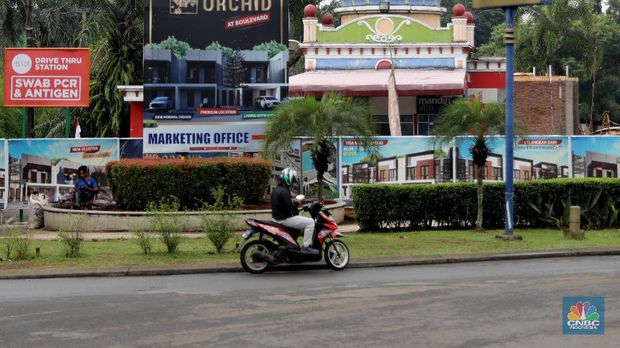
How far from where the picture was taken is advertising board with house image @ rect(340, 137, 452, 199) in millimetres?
25859

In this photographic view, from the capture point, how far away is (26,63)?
26.6 metres

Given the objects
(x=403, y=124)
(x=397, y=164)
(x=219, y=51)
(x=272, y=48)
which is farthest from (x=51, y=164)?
(x=403, y=124)

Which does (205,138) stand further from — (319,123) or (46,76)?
(319,123)

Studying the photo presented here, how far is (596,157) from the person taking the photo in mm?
26047

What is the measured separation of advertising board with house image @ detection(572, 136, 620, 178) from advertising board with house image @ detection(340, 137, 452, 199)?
3.61m

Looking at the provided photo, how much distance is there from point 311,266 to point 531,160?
1238cm

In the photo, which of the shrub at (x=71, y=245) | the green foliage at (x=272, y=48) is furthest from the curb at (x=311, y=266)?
the green foliage at (x=272, y=48)

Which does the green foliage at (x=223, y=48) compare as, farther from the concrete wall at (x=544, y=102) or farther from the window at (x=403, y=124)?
the concrete wall at (x=544, y=102)

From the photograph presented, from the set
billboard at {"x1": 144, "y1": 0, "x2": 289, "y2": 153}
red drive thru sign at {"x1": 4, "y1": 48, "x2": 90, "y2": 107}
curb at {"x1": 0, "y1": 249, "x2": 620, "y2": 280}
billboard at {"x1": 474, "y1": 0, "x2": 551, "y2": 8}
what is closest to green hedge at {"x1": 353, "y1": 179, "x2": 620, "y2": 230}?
billboard at {"x1": 474, "y1": 0, "x2": 551, "y2": 8}

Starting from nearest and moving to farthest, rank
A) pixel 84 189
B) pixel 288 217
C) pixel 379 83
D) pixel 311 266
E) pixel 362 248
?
pixel 288 217 < pixel 311 266 < pixel 362 248 < pixel 84 189 < pixel 379 83

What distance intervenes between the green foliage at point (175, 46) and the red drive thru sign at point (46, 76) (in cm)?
240

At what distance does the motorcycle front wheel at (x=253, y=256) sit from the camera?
14.9 m

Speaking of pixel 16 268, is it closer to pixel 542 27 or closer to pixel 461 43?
pixel 461 43

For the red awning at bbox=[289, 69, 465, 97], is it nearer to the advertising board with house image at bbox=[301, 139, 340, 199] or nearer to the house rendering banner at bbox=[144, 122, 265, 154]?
the house rendering banner at bbox=[144, 122, 265, 154]
